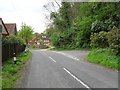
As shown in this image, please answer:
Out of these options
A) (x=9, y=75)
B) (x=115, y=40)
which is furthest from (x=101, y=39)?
(x=9, y=75)

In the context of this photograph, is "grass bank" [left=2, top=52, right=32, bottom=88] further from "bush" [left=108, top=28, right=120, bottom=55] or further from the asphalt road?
"bush" [left=108, top=28, right=120, bottom=55]

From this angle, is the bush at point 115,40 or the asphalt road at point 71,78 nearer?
the asphalt road at point 71,78

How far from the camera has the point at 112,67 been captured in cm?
963

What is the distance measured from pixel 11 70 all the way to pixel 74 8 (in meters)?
37.0

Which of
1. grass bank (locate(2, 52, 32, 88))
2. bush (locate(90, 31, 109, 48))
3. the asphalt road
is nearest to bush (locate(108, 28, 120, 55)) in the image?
bush (locate(90, 31, 109, 48))

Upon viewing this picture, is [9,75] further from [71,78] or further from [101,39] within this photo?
[101,39]

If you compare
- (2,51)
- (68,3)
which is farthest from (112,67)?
(68,3)

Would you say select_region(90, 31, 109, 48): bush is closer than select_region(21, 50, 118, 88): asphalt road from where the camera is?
No

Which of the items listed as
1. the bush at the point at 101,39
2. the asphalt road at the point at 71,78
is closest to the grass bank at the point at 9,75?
the asphalt road at the point at 71,78

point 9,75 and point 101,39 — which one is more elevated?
point 101,39

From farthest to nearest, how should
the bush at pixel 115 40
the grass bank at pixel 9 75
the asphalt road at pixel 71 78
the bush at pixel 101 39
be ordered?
1. the bush at pixel 101 39
2. the bush at pixel 115 40
3. the grass bank at pixel 9 75
4. the asphalt road at pixel 71 78

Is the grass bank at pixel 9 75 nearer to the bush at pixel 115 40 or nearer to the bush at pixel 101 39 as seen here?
the bush at pixel 115 40

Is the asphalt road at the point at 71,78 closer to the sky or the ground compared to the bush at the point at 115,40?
closer to the ground

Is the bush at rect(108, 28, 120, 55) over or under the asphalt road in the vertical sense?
over
